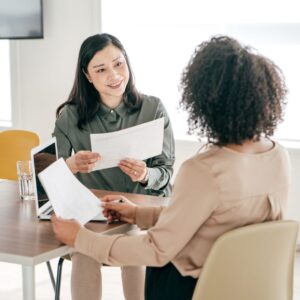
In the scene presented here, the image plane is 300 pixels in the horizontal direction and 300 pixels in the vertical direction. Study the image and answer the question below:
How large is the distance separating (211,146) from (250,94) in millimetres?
176

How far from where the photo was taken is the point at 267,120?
167cm

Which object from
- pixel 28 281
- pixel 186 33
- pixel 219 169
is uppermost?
pixel 186 33

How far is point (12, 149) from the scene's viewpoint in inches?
131

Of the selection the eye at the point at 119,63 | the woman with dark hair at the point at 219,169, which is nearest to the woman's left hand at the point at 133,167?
the eye at the point at 119,63

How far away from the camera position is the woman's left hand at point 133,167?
2456 millimetres

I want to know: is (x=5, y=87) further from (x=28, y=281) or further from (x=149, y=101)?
(x=28, y=281)

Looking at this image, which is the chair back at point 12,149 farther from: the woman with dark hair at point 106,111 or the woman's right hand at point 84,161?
the woman's right hand at point 84,161

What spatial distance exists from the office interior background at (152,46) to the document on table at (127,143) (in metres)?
1.39

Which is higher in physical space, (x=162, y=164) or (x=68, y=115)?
(x=68, y=115)

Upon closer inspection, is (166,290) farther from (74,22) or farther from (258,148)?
(74,22)

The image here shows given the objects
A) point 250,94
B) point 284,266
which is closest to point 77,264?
point 284,266

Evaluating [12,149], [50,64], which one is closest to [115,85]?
[12,149]

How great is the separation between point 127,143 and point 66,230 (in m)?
0.64

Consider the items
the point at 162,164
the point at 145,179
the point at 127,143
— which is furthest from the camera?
the point at 162,164
